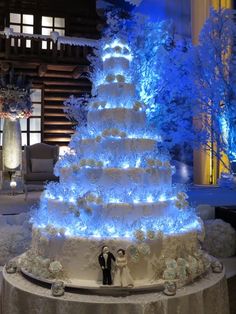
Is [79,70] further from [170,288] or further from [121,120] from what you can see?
[170,288]

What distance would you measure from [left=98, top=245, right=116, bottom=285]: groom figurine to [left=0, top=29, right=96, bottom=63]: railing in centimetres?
1024

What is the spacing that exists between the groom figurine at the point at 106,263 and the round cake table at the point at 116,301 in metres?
0.15

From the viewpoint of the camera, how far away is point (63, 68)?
13.6m

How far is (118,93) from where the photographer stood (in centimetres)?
389

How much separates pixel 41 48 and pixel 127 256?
34.3 ft

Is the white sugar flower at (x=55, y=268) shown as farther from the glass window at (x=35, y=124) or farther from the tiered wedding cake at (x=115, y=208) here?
the glass window at (x=35, y=124)

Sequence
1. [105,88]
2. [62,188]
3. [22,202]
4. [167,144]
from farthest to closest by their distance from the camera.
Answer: [167,144] < [22,202] < [105,88] < [62,188]

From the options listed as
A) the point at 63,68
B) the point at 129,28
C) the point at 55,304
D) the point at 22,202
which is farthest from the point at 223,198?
the point at 129,28

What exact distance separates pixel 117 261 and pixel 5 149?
828 cm

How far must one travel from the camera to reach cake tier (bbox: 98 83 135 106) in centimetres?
389

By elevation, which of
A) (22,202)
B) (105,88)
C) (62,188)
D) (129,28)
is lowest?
(22,202)

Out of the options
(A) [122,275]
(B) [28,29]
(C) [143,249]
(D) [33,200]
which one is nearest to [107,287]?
(A) [122,275]

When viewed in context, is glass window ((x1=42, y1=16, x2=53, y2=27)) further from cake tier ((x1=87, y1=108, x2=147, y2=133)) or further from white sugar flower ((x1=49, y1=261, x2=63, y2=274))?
white sugar flower ((x1=49, y1=261, x2=63, y2=274))

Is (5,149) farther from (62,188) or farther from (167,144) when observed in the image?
(62,188)
